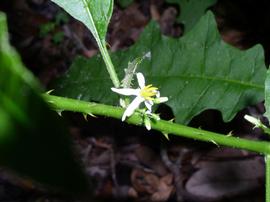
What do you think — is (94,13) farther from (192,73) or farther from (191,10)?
(191,10)

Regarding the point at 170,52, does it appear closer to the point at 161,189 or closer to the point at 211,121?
the point at 211,121

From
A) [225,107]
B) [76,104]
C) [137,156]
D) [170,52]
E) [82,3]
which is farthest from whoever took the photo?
[137,156]

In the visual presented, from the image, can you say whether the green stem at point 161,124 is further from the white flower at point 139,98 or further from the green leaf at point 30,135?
the green leaf at point 30,135

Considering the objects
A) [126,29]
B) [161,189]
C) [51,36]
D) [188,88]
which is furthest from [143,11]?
[188,88]

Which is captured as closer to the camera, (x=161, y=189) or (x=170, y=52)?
(x=170, y=52)

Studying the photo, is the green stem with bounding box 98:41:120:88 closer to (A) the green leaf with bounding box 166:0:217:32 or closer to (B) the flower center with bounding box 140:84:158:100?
(B) the flower center with bounding box 140:84:158:100

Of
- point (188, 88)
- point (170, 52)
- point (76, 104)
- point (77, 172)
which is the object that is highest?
point (170, 52)

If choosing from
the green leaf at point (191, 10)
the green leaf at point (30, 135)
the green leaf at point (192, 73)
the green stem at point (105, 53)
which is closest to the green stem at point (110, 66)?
the green stem at point (105, 53)
